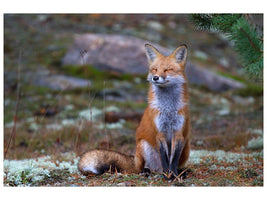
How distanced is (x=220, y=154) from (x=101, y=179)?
3.06 metres

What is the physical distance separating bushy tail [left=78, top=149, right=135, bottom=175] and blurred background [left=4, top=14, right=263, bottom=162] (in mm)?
1412

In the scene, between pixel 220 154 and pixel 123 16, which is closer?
pixel 220 154

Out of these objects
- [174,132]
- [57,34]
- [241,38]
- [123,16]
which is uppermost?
[123,16]

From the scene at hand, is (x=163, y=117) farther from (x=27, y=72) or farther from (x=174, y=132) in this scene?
(x=27, y=72)

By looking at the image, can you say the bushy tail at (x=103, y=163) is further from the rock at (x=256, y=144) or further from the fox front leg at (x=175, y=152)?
the rock at (x=256, y=144)

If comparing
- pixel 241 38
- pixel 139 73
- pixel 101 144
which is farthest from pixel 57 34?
pixel 241 38

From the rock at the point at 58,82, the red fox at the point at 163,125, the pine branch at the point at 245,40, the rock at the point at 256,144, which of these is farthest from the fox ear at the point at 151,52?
the rock at the point at 58,82

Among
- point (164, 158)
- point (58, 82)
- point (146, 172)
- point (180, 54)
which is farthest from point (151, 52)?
point (58, 82)

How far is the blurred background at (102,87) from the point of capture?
29.2ft

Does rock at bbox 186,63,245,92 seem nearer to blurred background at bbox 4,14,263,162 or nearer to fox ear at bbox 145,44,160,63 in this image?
blurred background at bbox 4,14,263,162

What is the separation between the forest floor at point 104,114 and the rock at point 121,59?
554 mm

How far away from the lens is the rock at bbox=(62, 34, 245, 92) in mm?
16188

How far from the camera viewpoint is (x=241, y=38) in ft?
15.6

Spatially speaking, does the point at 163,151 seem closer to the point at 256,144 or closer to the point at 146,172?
the point at 146,172
